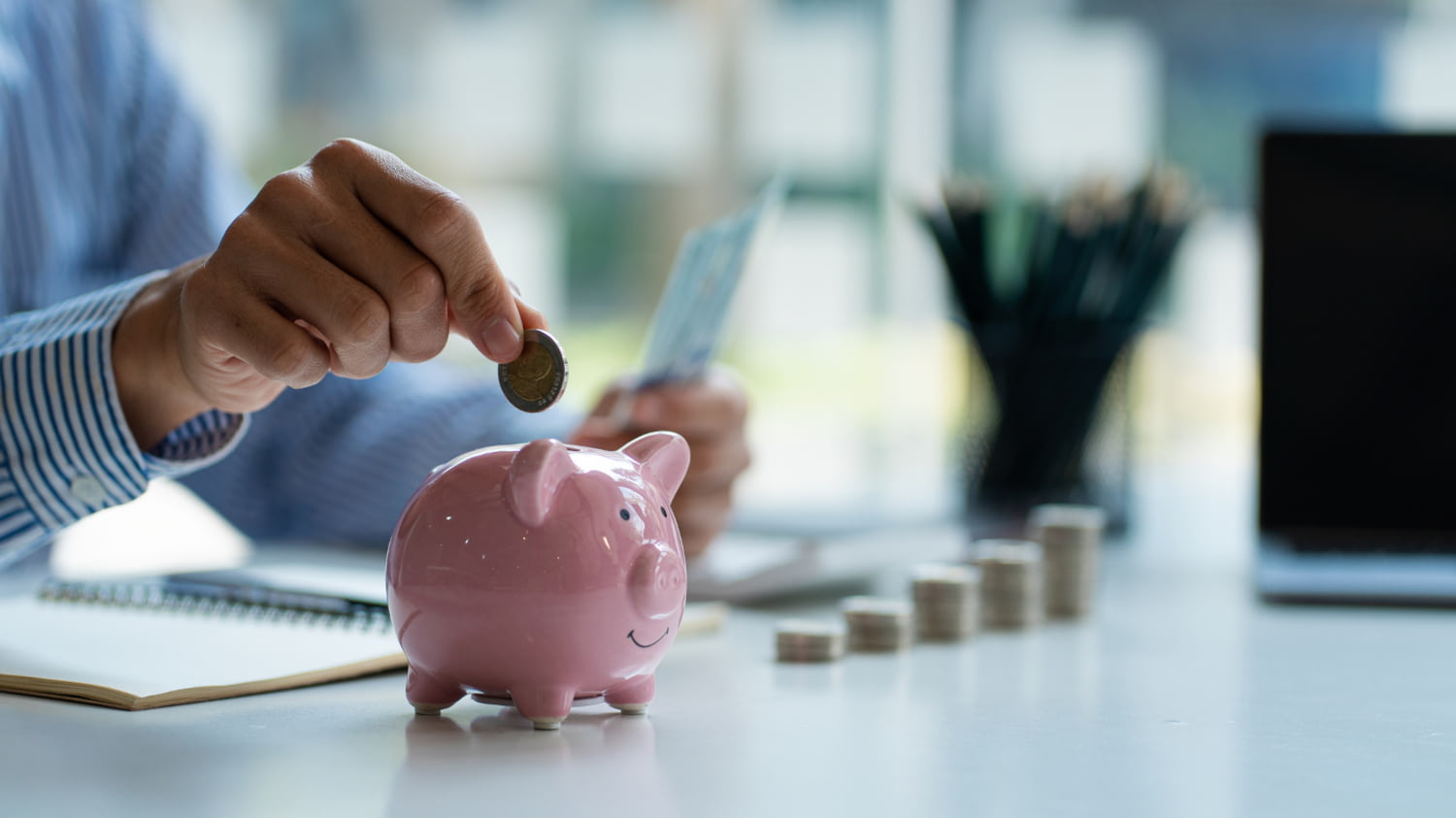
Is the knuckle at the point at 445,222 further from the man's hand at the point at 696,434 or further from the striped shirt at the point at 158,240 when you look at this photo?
the striped shirt at the point at 158,240

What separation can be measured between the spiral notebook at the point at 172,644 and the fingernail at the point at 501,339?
17 centimetres

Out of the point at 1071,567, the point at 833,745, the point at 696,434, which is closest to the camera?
the point at 833,745

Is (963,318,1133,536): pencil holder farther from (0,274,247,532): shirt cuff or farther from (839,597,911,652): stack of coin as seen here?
(0,274,247,532): shirt cuff

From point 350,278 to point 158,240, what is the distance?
0.82 meters

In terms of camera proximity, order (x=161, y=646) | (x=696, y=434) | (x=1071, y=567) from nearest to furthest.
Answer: (x=161, y=646), (x=1071, y=567), (x=696, y=434)

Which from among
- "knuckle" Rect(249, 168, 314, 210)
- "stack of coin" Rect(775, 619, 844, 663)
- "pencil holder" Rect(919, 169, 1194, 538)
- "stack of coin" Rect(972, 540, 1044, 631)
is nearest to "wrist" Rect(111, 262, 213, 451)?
"knuckle" Rect(249, 168, 314, 210)

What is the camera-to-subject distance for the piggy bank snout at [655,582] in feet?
1.76

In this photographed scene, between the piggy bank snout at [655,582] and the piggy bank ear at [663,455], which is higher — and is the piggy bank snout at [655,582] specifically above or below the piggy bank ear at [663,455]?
below

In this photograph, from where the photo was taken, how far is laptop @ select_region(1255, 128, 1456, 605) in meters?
1.01

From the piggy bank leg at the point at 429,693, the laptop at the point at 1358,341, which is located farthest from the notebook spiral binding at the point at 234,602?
the laptop at the point at 1358,341

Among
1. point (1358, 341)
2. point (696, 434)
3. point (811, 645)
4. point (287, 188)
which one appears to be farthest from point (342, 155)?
point (1358, 341)

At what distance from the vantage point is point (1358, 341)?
3.35 feet

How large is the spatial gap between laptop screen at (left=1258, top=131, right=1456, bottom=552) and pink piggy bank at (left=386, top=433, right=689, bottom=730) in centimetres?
66

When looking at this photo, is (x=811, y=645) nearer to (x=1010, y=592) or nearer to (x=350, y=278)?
(x=1010, y=592)
